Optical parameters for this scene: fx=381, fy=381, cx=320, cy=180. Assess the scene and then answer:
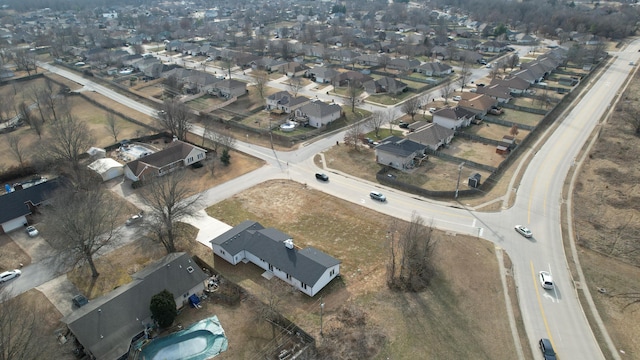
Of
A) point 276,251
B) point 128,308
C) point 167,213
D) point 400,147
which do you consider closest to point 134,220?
point 167,213

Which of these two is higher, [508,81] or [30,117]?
[508,81]

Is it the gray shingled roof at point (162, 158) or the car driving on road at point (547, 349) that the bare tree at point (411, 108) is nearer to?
the gray shingled roof at point (162, 158)

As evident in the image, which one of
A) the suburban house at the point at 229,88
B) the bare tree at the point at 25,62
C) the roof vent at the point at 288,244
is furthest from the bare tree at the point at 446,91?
the bare tree at the point at 25,62

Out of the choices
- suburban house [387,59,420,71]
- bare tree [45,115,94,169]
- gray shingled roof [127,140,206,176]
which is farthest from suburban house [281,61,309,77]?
bare tree [45,115,94,169]

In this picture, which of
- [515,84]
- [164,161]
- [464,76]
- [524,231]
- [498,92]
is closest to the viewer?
[524,231]

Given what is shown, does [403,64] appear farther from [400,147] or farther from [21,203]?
[21,203]

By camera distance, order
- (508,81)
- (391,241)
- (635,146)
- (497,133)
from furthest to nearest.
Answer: (508,81) → (497,133) → (635,146) → (391,241)

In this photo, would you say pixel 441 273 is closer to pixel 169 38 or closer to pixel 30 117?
pixel 30 117

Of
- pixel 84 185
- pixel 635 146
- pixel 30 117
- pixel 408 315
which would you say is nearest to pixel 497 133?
pixel 635 146
